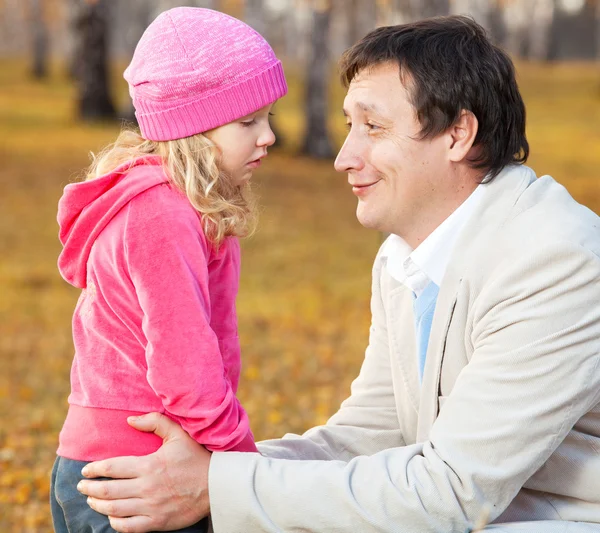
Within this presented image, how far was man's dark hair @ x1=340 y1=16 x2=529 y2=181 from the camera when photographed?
2982 mm

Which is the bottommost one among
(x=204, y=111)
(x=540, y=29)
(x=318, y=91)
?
(x=540, y=29)

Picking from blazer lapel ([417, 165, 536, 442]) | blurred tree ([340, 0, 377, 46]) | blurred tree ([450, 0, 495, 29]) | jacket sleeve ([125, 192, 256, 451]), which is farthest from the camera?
blurred tree ([340, 0, 377, 46])

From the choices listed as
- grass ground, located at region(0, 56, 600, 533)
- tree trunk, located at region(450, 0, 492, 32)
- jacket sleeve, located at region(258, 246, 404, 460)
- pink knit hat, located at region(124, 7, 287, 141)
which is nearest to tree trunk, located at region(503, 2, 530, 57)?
tree trunk, located at region(450, 0, 492, 32)

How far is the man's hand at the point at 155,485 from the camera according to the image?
8.96 ft

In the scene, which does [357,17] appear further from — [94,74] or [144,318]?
[144,318]

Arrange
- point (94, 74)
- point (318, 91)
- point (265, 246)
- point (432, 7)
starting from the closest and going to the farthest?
point (432, 7), point (265, 246), point (318, 91), point (94, 74)

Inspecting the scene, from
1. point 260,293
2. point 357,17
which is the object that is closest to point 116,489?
point 260,293

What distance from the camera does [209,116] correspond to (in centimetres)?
294

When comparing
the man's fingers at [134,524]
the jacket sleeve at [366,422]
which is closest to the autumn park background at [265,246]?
the jacket sleeve at [366,422]

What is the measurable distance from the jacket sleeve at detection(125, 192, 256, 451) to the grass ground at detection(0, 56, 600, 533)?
226 centimetres

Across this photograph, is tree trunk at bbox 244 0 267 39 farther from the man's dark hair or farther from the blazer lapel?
the blazer lapel

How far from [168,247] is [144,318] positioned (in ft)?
0.70

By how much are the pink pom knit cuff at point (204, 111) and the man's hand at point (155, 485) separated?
0.87 m

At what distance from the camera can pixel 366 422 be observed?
11.2 ft
